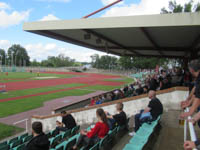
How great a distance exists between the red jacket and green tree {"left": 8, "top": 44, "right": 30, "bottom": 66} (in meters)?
131

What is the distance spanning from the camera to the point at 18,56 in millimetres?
127688

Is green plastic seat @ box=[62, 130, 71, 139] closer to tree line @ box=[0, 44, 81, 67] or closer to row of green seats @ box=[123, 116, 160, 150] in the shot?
row of green seats @ box=[123, 116, 160, 150]

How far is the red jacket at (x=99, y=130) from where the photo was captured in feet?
13.3

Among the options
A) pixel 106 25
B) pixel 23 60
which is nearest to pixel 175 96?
pixel 106 25

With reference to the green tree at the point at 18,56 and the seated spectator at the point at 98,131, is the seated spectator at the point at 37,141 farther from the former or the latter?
the green tree at the point at 18,56

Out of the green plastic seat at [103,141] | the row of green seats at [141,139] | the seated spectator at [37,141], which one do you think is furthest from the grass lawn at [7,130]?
the row of green seats at [141,139]

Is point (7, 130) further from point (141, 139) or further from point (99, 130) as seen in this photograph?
point (141, 139)

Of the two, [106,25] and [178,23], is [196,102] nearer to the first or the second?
[178,23]

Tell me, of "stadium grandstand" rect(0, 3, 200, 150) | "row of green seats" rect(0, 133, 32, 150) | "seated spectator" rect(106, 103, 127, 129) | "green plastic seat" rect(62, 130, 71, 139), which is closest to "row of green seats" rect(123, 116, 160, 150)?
"stadium grandstand" rect(0, 3, 200, 150)

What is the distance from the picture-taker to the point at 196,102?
8.35 feet

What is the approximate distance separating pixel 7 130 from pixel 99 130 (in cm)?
700

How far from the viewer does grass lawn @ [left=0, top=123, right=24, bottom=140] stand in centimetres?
838

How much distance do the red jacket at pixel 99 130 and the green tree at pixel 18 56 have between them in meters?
131

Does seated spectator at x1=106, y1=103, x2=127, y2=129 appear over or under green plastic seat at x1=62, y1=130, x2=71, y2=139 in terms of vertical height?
over
